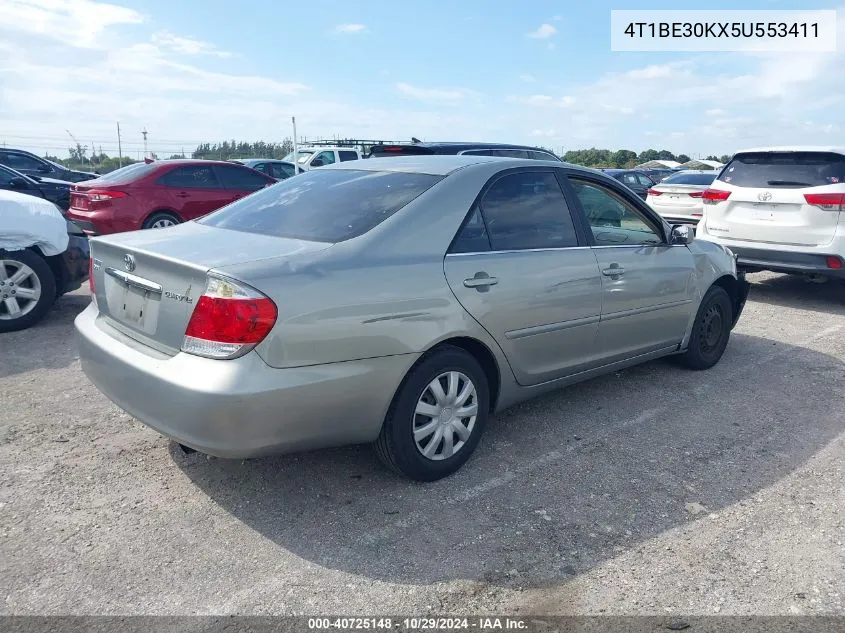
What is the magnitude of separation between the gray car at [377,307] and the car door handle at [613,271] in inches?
0.8

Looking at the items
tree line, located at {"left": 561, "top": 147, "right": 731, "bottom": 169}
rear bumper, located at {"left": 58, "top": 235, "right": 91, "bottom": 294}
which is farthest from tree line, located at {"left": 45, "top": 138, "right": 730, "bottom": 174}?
rear bumper, located at {"left": 58, "top": 235, "right": 91, "bottom": 294}

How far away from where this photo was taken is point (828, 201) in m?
7.33

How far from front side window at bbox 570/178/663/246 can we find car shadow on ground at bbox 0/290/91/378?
13.0ft

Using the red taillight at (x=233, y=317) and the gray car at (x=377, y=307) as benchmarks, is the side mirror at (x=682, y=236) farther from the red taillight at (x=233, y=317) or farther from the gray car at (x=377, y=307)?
the red taillight at (x=233, y=317)

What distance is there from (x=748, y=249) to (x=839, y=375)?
2.89 meters

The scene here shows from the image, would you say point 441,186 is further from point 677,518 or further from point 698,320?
point 698,320

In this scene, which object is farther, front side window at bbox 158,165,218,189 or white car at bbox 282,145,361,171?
white car at bbox 282,145,361,171

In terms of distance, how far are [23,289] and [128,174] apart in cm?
459

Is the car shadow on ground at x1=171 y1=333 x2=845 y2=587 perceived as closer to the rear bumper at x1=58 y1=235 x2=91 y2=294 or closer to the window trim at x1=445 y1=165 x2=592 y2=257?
the window trim at x1=445 y1=165 x2=592 y2=257

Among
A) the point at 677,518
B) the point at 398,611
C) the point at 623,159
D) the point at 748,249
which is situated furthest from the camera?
the point at 623,159

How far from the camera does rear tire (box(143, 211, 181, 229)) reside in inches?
399

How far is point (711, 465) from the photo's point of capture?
3811mm

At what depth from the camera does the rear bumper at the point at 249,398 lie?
2791mm

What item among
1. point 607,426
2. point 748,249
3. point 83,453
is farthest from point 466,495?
point 748,249
